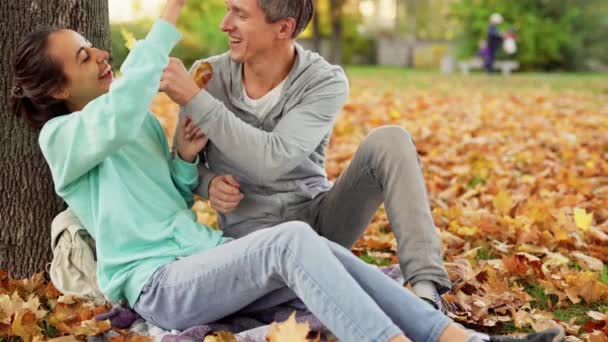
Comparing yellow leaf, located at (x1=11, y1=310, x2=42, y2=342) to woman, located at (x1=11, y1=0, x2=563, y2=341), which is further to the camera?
yellow leaf, located at (x1=11, y1=310, x2=42, y2=342)

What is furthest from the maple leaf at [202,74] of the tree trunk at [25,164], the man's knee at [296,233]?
the man's knee at [296,233]

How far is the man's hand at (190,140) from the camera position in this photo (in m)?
3.16

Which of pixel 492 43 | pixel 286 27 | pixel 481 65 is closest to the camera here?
pixel 286 27

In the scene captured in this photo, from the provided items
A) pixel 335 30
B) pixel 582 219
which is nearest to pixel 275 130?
pixel 582 219

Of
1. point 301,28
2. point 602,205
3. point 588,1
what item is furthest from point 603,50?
point 301,28

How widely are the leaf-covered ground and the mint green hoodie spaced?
Answer: 26 cm

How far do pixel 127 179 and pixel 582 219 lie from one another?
8.60 ft

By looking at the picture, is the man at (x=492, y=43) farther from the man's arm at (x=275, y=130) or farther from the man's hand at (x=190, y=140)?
the man's hand at (x=190, y=140)

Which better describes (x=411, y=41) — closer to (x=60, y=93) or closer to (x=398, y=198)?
(x=398, y=198)

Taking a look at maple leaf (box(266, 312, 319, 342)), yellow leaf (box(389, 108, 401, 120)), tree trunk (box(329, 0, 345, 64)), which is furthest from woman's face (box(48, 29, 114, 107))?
tree trunk (box(329, 0, 345, 64))

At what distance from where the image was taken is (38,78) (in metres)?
2.87

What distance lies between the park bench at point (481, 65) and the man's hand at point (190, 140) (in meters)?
21.0

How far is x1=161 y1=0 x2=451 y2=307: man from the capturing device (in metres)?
2.97

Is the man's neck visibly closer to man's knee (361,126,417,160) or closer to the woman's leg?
man's knee (361,126,417,160)
